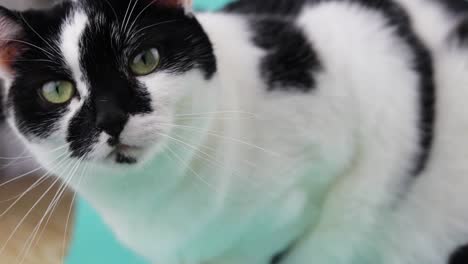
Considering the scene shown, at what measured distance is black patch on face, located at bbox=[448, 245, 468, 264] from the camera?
2.96 ft

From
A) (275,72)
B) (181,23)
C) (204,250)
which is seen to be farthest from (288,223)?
(181,23)

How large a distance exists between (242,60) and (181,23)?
137mm

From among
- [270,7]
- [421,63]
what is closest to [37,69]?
[270,7]

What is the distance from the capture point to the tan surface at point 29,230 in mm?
1315

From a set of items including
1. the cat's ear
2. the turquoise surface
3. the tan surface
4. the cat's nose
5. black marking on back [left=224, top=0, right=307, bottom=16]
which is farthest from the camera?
the tan surface

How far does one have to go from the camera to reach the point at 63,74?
0.69 metres

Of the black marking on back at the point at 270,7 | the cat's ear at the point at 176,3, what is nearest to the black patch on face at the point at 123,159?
the cat's ear at the point at 176,3

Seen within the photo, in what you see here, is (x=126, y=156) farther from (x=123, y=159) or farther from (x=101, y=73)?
(x=101, y=73)

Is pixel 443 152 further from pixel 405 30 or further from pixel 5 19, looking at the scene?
pixel 5 19

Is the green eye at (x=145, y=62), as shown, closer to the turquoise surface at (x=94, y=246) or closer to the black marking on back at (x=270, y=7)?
the black marking on back at (x=270, y=7)

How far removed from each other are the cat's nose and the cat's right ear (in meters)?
0.18

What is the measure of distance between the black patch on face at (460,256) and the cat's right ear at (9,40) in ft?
2.51

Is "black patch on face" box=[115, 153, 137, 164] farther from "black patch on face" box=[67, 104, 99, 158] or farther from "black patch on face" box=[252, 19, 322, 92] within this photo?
"black patch on face" box=[252, 19, 322, 92]

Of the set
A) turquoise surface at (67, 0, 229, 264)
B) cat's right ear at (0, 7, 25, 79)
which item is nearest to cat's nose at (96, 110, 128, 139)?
cat's right ear at (0, 7, 25, 79)
